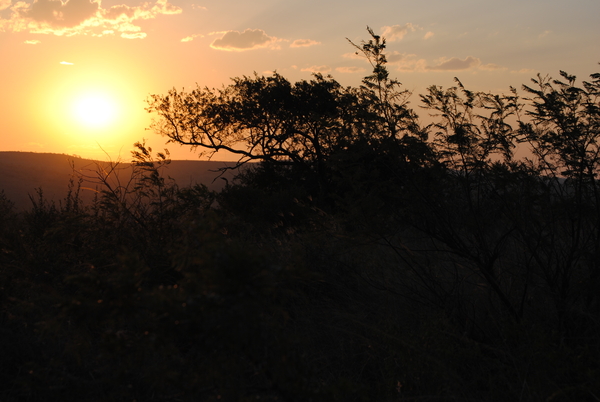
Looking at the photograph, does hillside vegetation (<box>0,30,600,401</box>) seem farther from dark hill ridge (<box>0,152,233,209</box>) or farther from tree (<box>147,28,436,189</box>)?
dark hill ridge (<box>0,152,233,209</box>)

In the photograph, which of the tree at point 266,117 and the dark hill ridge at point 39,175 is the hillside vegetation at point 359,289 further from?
the dark hill ridge at point 39,175

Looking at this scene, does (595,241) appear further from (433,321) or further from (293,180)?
(293,180)

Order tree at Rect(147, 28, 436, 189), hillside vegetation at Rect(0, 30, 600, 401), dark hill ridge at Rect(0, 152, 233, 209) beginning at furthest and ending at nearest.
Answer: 1. dark hill ridge at Rect(0, 152, 233, 209)
2. tree at Rect(147, 28, 436, 189)
3. hillside vegetation at Rect(0, 30, 600, 401)

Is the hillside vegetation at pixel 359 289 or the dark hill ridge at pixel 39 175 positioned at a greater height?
the dark hill ridge at pixel 39 175

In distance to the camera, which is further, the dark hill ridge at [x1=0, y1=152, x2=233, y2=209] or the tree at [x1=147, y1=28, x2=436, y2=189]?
the dark hill ridge at [x1=0, y1=152, x2=233, y2=209]

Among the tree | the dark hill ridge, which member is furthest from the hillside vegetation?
the dark hill ridge

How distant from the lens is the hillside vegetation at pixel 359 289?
1.94 m

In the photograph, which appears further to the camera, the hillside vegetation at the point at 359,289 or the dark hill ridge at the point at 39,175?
the dark hill ridge at the point at 39,175

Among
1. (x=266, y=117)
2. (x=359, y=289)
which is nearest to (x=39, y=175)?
(x=266, y=117)

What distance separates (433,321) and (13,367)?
11.9ft

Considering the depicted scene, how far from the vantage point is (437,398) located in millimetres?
2807

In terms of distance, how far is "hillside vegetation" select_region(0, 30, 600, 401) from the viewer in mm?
1943

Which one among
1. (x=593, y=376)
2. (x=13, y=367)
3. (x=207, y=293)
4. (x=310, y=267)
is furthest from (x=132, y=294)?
(x=310, y=267)

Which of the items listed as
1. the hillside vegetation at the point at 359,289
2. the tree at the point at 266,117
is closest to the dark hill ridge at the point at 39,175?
the tree at the point at 266,117
